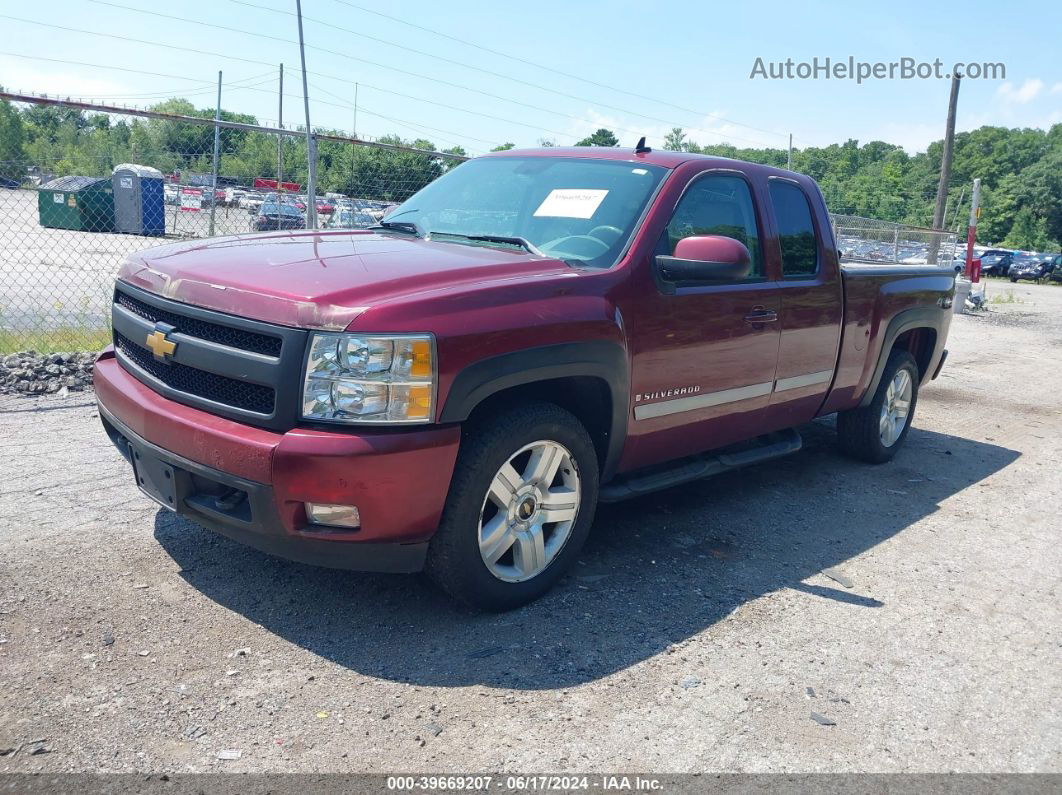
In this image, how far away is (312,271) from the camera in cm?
351

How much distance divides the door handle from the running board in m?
0.79

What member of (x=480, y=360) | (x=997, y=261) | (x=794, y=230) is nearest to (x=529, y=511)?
(x=480, y=360)

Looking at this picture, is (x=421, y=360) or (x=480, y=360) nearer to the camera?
(x=421, y=360)

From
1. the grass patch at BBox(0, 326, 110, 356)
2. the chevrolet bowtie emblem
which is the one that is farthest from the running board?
the grass patch at BBox(0, 326, 110, 356)

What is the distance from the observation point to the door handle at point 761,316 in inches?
186

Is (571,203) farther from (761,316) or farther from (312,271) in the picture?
(312,271)

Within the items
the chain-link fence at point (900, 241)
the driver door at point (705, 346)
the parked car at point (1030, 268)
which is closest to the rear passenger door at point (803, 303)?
the driver door at point (705, 346)

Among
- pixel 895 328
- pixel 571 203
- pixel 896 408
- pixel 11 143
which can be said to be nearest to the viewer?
pixel 571 203

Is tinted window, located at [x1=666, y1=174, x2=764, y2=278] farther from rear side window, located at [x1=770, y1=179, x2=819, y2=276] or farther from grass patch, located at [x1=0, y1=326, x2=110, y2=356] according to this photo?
grass patch, located at [x1=0, y1=326, x2=110, y2=356]

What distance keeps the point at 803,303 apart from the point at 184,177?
684 cm

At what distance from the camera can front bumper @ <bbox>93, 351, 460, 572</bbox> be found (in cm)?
310

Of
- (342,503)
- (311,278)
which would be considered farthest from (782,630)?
(311,278)

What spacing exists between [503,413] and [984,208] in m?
81.2

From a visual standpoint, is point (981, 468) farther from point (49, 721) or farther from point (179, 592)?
point (49, 721)
